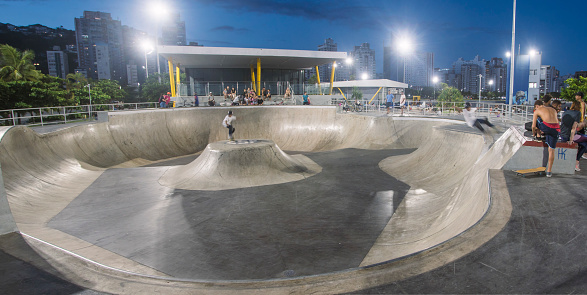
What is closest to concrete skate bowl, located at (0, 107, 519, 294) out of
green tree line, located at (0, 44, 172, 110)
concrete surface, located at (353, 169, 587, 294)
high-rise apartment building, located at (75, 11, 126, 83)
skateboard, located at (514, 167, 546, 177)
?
concrete surface, located at (353, 169, 587, 294)

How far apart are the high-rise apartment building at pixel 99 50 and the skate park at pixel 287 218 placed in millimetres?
164271

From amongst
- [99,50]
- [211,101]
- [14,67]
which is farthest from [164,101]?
[99,50]

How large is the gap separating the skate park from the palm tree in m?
20.0

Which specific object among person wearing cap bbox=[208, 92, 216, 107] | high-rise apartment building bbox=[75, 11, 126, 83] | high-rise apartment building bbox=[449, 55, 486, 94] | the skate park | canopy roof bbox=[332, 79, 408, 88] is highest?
high-rise apartment building bbox=[75, 11, 126, 83]

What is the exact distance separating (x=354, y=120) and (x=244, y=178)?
11.1 meters

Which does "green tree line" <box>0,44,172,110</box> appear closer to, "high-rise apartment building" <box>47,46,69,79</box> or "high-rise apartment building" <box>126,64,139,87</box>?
"high-rise apartment building" <box>47,46,69,79</box>

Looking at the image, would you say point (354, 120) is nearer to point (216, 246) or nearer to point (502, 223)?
point (216, 246)

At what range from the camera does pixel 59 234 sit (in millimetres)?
7223

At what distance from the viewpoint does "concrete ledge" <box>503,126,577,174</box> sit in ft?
21.1

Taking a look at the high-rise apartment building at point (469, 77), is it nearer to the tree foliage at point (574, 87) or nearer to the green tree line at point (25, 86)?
the tree foliage at point (574, 87)

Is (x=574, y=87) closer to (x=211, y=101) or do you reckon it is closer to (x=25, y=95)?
(x=211, y=101)

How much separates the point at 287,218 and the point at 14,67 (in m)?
34.8

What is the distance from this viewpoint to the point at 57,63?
116438 mm

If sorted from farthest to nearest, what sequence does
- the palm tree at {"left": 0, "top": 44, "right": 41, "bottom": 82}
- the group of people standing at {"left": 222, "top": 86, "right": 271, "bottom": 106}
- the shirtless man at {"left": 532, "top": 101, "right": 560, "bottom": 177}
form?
the palm tree at {"left": 0, "top": 44, "right": 41, "bottom": 82} < the group of people standing at {"left": 222, "top": 86, "right": 271, "bottom": 106} < the shirtless man at {"left": 532, "top": 101, "right": 560, "bottom": 177}
